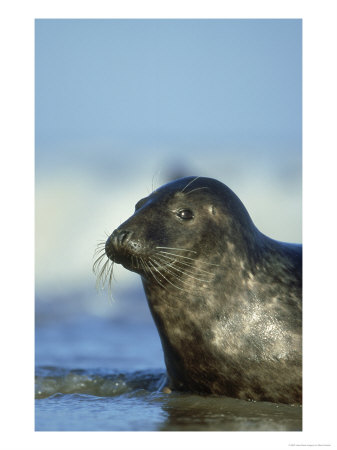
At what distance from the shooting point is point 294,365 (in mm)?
7520

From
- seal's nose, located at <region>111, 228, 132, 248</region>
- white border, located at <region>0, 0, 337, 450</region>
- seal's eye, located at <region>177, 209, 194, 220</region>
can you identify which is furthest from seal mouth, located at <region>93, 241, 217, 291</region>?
white border, located at <region>0, 0, 337, 450</region>

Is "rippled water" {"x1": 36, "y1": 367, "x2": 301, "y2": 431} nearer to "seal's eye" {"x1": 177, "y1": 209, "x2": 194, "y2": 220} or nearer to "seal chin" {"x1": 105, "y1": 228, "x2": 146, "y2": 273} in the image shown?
"seal chin" {"x1": 105, "y1": 228, "x2": 146, "y2": 273}

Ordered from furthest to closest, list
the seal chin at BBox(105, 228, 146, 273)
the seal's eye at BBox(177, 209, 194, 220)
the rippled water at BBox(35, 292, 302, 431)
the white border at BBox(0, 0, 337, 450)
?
the seal's eye at BBox(177, 209, 194, 220)
the seal chin at BBox(105, 228, 146, 273)
the rippled water at BBox(35, 292, 302, 431)
the white border at BBox(0, 0, 337, 450)

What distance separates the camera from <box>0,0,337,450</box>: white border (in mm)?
6570

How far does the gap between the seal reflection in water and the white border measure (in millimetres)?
647
